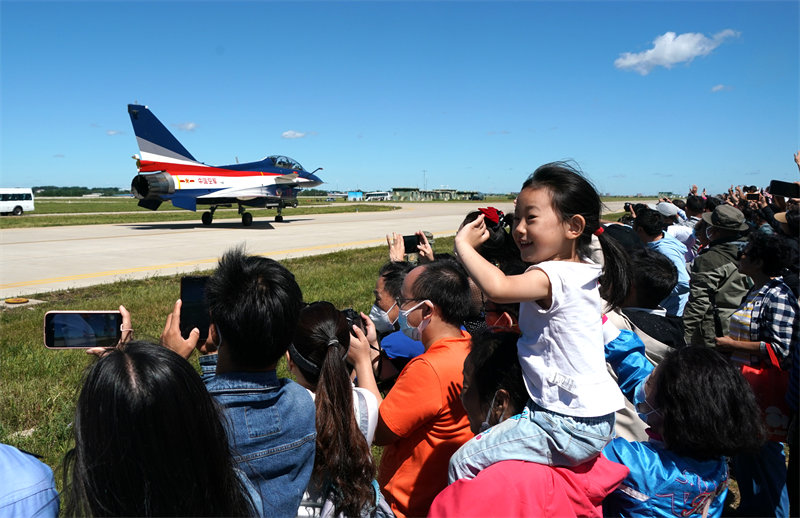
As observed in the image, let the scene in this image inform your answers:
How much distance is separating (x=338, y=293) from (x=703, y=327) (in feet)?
19.0

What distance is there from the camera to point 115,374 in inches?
47.4

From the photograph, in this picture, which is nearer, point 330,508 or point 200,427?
point 200,427

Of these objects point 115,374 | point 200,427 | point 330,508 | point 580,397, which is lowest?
point 330,508

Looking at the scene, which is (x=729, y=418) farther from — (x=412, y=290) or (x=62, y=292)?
(x=62, y=292)

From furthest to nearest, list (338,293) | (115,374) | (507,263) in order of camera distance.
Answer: (338,293)
(507,263)
(115,374)

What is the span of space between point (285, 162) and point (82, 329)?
88.7ft

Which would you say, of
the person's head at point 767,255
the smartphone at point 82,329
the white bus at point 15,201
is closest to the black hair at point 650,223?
the person's head at point 767,255

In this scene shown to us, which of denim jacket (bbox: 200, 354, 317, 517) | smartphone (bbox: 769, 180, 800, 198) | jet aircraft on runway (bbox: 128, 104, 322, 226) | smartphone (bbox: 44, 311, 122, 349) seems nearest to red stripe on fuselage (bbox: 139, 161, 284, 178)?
jet aircraft on runway (bbox: 128, 104, 322, 226)

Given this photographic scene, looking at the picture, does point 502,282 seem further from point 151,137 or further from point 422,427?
point 151,137

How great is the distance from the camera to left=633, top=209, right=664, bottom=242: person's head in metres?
5.44

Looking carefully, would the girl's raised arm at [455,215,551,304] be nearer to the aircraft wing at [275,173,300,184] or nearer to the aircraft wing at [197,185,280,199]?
the aircraft wing at [197,185,280,199]

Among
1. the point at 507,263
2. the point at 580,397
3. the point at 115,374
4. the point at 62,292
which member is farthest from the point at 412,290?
the point at 62,292

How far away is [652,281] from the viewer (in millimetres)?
3391

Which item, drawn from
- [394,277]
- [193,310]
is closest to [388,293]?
[394,277]
